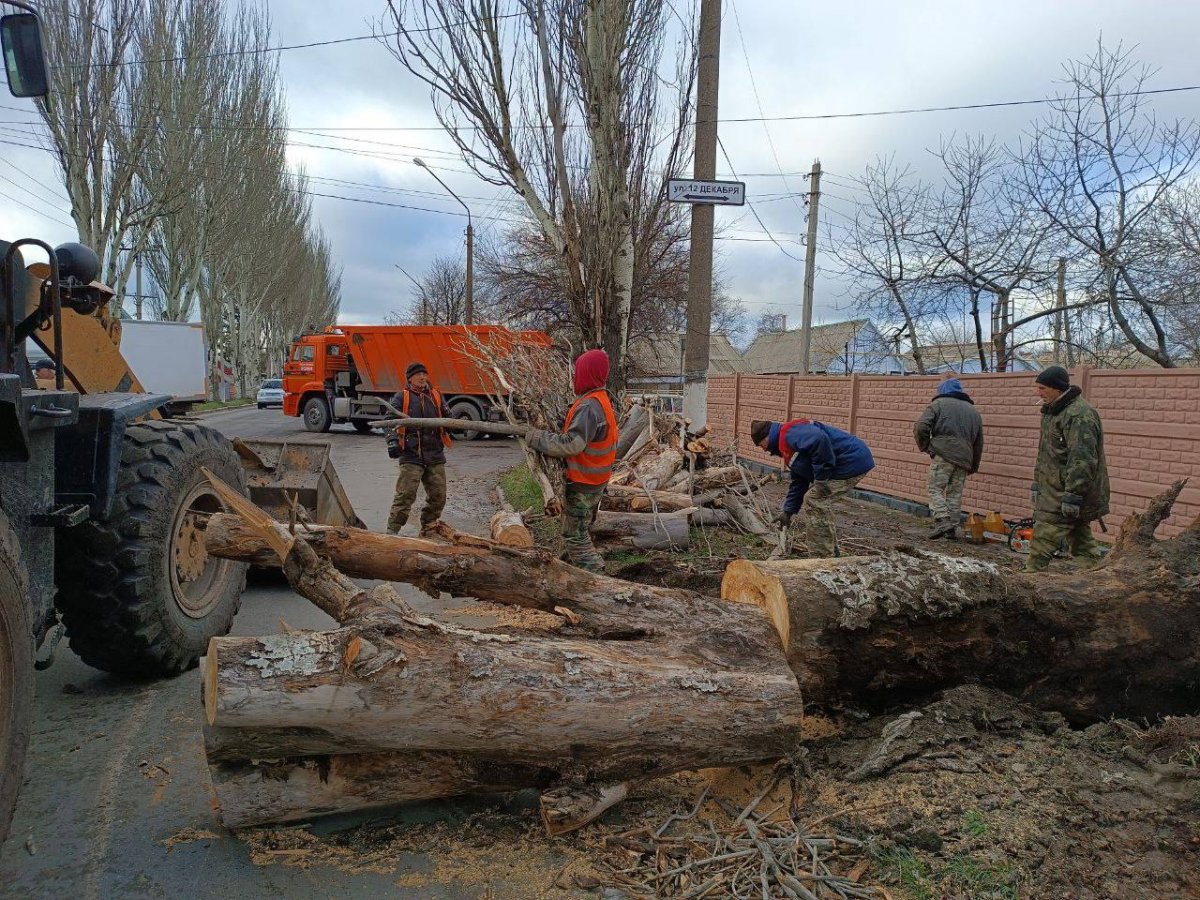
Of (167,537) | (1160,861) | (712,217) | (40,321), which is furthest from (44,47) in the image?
(712,217)

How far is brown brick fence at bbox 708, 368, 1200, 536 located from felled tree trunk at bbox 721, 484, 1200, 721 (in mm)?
3988

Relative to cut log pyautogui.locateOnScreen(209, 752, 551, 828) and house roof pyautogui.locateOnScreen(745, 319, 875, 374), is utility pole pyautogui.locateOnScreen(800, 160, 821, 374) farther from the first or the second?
house roof pyautogui.locateOnScreen(745, 319, 875, 374)

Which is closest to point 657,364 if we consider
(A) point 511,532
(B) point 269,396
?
(B) point 269,396

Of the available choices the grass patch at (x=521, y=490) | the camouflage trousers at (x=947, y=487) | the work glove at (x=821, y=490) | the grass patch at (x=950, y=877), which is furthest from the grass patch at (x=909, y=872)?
the camouflage trousers at (x=947, y=487)

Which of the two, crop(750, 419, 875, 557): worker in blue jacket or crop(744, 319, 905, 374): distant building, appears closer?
crop(750, 419, 875, 557): worker in blue jacket

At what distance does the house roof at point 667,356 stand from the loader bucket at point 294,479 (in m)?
4.97

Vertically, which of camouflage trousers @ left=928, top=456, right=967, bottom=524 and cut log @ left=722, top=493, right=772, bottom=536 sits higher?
camouflage trousers @ left=928, top=456, right=967, bottom=524

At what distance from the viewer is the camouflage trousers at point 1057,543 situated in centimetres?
563

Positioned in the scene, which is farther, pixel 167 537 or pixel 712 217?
pixel 712 217

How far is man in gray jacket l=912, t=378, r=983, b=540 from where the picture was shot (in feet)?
27.2

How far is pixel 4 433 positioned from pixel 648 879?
2.62m

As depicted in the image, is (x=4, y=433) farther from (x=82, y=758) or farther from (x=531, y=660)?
(x=531, y=660)

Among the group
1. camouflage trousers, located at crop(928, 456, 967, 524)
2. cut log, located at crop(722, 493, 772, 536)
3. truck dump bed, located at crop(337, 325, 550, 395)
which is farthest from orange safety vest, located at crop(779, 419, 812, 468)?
truck dump bed, located at crop(337, 325, 550, 395)

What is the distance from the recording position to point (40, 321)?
126 inches
